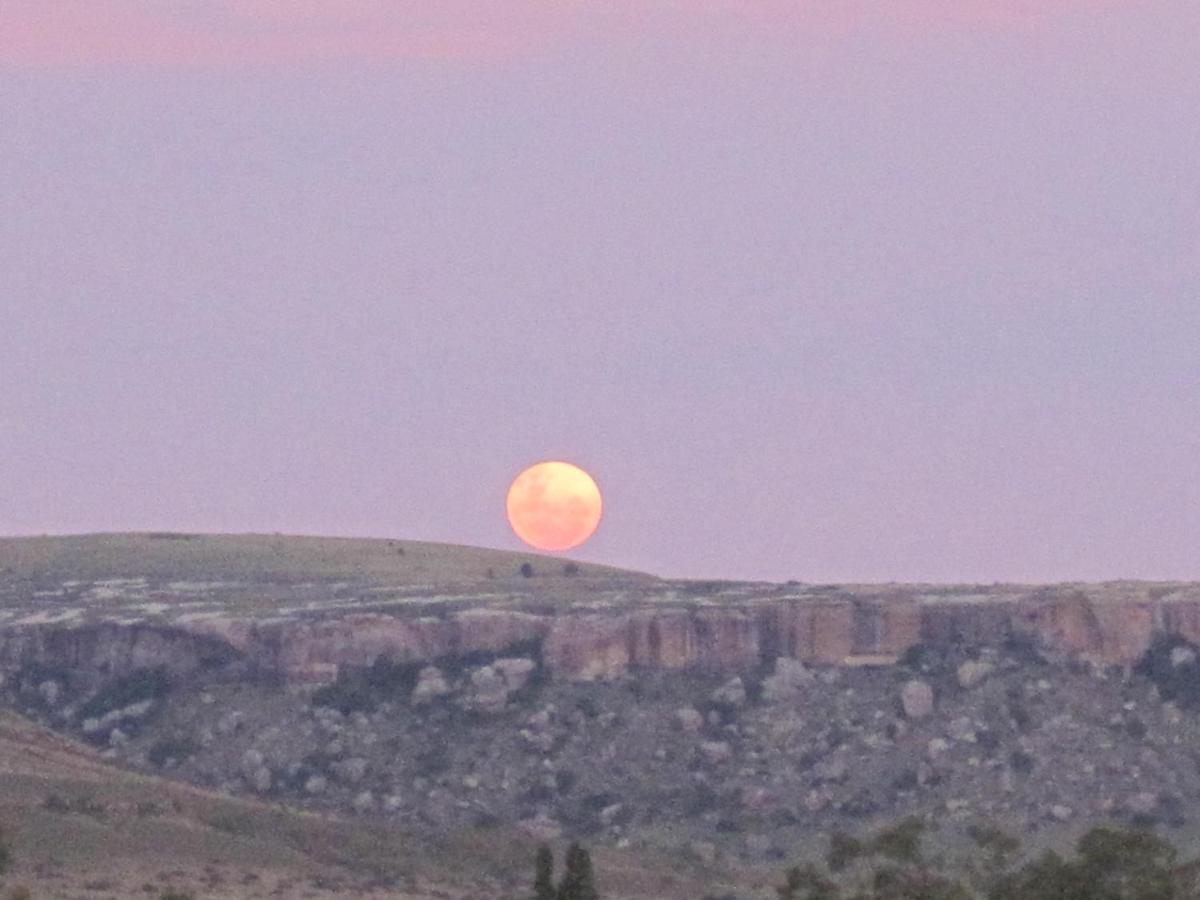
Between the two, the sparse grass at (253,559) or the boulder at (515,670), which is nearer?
the boulder at (515,670)

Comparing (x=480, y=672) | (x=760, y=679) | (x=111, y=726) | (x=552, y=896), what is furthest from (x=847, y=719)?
(x=552, y=896)

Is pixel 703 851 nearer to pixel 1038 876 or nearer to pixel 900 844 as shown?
pixel 900 844

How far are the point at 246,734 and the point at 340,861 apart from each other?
73.3 feet

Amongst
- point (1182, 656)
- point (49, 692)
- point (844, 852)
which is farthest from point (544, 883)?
point (49, 692)

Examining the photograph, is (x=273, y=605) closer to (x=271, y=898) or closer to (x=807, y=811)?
(x=807, y=811)

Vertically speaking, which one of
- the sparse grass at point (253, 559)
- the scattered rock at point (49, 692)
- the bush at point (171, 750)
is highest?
the sparse grass at point (253, 559)

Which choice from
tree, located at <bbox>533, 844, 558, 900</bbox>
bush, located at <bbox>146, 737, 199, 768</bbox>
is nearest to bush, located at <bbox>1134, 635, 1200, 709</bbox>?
bush, located at <bbox>146, 737, 199, 768</bbox>

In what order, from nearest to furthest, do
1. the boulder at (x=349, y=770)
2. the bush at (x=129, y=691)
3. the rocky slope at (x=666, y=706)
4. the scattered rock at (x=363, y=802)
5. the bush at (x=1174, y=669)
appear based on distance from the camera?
the rocky slope at (x=666, y=706)
the scattered rock at (x=363, y=802)
the boulder at (x=349, y=770)
the bush at (x=1174, y=669)
the bush at (x=129, y=691)

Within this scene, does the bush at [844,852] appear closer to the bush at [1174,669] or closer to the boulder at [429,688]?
the bush at [1174,669]

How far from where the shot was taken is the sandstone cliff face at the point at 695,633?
112375 millimetres

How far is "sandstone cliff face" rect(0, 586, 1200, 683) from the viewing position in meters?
112

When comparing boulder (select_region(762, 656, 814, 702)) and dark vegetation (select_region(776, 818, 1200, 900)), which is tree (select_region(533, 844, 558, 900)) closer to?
dark vegetation (select_region(776, 818, 1200, 900))

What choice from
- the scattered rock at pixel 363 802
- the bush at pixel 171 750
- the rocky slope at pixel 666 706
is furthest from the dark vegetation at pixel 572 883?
the bush at pixel 171 750

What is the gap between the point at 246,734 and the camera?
111000 mm
